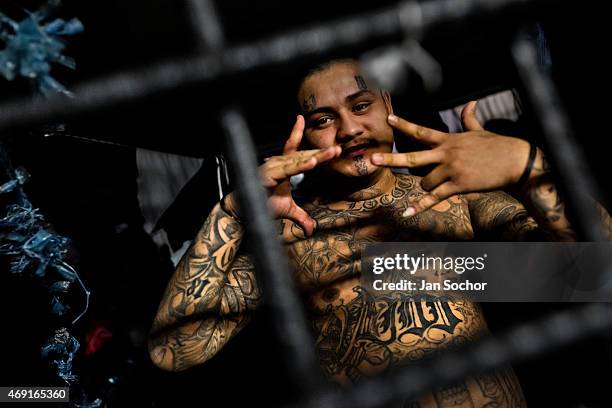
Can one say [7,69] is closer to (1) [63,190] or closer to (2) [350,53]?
(2) [350,53]

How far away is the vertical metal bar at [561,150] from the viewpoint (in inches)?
27.6

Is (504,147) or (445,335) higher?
(504,147)

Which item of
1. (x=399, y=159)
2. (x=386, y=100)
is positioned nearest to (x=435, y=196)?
(x=399, y=159)

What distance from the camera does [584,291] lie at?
1634mm

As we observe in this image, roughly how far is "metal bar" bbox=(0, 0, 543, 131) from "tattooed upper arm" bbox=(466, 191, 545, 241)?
138cm

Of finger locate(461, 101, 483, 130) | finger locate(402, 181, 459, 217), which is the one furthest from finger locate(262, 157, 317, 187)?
finger locate(461, 101, 483, 130)

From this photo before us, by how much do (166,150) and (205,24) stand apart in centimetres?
275

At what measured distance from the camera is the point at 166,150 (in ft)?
10.6

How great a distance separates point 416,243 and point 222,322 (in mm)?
896

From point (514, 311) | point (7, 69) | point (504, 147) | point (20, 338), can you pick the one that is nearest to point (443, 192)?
point (504, 147)

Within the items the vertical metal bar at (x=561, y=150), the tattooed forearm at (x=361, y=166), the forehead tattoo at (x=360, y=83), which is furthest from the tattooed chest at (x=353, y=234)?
the vertical metal bar at (x=561, y=150)

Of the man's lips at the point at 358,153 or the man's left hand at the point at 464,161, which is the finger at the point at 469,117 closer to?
the man's left hand at the point at 464,161

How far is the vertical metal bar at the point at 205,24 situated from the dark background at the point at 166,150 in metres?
0.89

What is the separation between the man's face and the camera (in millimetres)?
2062
